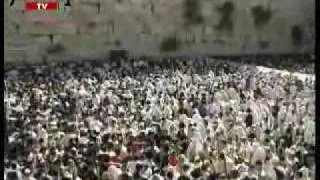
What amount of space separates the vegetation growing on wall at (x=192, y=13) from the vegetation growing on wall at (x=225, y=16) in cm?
4

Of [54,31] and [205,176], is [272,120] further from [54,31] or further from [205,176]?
[54,31]

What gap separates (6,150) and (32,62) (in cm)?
22

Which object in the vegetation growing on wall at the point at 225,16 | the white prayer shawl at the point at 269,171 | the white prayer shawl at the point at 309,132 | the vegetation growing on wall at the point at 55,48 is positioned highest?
the vegetation growing on wall at the point at 225,16

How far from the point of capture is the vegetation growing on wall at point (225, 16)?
4.30 feet

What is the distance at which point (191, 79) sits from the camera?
1266 mm

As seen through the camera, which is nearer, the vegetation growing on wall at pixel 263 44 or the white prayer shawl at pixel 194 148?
the white prayer shawl at pixel 194 148

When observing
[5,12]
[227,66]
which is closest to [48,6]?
[5,12]

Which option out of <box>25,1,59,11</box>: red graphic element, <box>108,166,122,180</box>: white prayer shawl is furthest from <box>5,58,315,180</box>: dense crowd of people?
<box>25,1,59,11</box>: red graphic element

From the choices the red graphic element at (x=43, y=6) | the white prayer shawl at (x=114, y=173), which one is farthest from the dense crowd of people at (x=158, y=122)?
the red graphic element at (x=43, y=6)

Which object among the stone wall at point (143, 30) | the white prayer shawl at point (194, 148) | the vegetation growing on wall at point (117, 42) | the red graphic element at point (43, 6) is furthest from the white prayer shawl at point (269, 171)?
the red graphic element at point (43, 6)

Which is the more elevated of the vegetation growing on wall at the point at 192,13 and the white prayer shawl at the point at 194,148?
the vegetation growing on wall at the point at 192,13

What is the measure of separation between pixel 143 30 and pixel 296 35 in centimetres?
30

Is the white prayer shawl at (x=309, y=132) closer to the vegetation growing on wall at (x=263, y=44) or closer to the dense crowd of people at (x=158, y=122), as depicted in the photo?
the dense crowd of people at (x=158, y=122)

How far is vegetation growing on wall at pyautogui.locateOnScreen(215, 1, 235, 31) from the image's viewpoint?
1.31 meters
